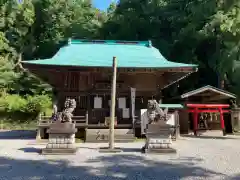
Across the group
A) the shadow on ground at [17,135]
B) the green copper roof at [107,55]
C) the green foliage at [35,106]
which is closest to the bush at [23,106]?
the green foliage at [35,106]

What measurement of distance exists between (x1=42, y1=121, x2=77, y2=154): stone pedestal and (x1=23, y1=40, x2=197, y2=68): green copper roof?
4418 mm

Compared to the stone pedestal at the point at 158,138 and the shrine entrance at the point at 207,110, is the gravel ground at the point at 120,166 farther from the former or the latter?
the shrine entrance at the point at 207,110

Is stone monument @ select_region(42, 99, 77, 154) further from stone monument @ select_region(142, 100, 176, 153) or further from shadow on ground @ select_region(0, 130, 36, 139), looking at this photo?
shadow on ground @ select_region(0, 130, 36, 139)

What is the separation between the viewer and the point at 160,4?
25.4 meters

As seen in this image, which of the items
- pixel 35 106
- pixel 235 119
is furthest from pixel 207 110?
pixel 35 106

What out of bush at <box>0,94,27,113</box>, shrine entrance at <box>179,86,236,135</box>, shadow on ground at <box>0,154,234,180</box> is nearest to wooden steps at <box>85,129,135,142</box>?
shadow on ground at <box>0,154,234,180</box>

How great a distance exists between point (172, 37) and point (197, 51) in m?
2.73

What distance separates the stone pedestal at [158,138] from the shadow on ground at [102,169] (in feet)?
2.65

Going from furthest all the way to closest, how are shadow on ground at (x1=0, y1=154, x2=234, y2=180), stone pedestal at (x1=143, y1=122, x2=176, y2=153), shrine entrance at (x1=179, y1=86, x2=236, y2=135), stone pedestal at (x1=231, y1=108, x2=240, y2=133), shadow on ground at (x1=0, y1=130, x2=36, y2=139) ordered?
stone pedestal at (x1=231, y1=108, x2=240, y2=133) < shrine entrance at (x1=179, y1=86, x2=236, y2=135) < shadow on ground at (x1=0, y1=130, x2=36, y2=139) < stone pedestal at (x1=143, y1=122, x2=176, y2=153) < shadow on ground at (x1=0, y1=154, x2=234, y2=180)

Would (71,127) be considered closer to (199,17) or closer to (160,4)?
(199,17)

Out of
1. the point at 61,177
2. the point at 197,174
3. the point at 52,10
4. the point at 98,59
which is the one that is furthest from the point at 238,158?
the point at 52,10

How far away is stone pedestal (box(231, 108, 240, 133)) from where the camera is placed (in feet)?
51.3

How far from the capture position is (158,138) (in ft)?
26.0

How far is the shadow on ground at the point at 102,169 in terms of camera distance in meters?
5.21
